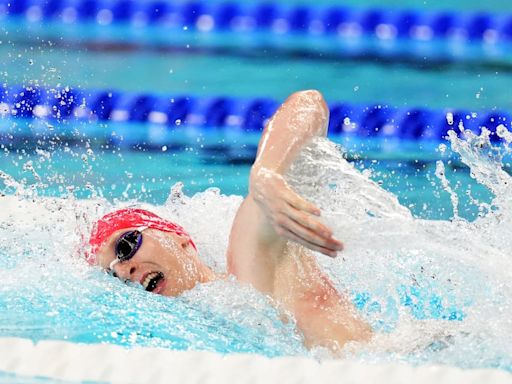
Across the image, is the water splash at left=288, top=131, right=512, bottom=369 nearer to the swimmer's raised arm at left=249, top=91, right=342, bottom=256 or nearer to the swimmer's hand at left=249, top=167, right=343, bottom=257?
the swimmer's raised arm at left=249, top=91, right=342, bottom=256

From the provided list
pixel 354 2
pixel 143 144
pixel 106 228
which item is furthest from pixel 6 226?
pixel 354 2

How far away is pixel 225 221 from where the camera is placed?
2840 mm

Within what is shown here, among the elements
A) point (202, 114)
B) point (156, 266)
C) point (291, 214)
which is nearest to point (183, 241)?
point (156, 266)

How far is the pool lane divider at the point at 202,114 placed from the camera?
396cm

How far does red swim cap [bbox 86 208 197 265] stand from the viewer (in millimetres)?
2275

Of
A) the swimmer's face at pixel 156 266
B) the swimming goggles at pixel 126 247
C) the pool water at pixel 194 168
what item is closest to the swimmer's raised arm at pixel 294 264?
the swimmer's face at pixel 156 266

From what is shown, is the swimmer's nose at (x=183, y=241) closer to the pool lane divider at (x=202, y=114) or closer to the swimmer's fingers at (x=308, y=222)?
the swimmer's fingers at (x=308, y=222)

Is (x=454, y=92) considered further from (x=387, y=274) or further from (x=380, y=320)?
(x=380, y=320)

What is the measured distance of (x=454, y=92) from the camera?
435 cm

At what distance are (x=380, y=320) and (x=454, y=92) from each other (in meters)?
2.35

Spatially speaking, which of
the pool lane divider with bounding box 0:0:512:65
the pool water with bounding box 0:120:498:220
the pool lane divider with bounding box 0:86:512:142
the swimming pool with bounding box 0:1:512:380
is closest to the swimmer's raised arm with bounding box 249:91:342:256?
the swimming pool with bounding box 0:1:512:380

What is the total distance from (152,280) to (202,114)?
198 centimetres

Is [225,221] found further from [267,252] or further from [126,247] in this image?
[267,252]

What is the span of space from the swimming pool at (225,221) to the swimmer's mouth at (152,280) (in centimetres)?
2
